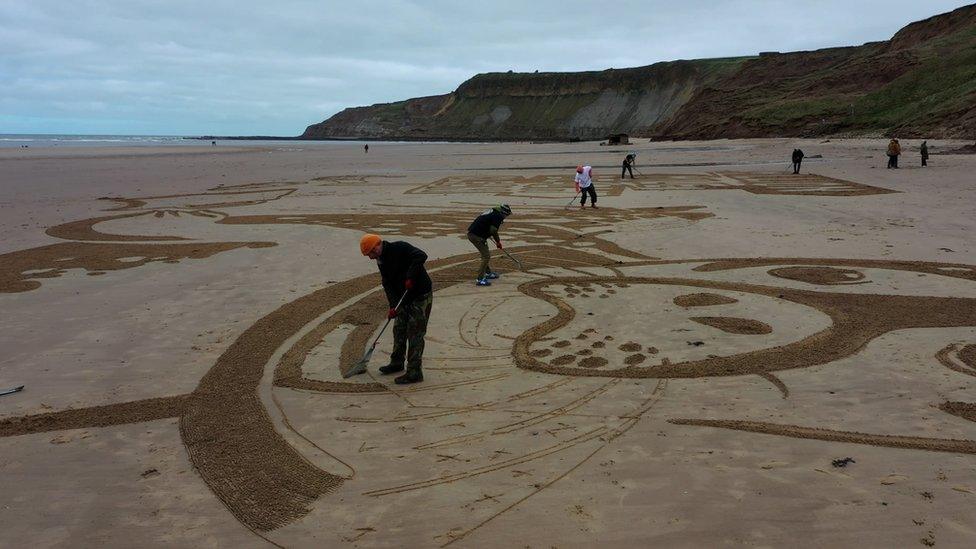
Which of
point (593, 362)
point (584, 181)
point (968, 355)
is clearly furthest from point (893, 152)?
point (593, 362)

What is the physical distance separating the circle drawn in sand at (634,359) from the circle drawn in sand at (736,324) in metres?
1.65

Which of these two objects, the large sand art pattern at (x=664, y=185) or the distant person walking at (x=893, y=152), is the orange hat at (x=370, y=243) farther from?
the distant person walking at (x=893, y=152)

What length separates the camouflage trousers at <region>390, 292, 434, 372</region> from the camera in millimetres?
7430

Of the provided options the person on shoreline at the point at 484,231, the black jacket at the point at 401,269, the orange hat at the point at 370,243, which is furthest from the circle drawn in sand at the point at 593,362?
the person on shoreline at the point at 484,231

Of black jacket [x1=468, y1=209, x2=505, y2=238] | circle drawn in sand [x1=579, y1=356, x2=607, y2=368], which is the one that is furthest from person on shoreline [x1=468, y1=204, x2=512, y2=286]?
circle drawn in sand [x1=579, y1=356, x2=607, y2=368]

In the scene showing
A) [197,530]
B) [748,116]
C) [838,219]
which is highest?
[748,116]

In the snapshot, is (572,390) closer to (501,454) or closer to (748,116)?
(501,454)

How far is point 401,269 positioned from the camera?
24.6 ft

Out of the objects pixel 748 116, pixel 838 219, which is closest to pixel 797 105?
pixel 748 116

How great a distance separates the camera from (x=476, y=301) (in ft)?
35.5

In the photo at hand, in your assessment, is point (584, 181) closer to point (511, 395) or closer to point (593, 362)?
point (593, 362)

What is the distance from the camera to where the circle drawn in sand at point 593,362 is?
7750 millimetres

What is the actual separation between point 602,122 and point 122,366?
142 metres

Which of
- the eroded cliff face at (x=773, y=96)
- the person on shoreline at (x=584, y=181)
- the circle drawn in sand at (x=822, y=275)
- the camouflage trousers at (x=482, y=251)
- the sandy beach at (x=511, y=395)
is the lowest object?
the sandy beach at (x=511, y=395)
